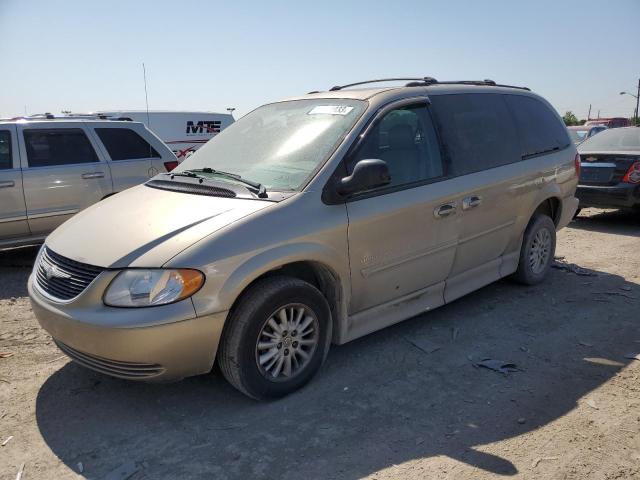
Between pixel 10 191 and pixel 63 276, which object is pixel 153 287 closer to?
pixel 63 276

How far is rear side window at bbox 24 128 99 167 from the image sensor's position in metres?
6.83

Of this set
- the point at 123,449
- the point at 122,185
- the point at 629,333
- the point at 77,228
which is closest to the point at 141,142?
the point at 122,185

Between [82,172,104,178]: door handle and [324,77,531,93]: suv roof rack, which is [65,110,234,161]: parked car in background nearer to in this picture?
[82,172,104,178]: door handle

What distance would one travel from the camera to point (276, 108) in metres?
4.49

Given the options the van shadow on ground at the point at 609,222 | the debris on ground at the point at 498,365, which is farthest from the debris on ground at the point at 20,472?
the van shadow on ground at the point at 609,222

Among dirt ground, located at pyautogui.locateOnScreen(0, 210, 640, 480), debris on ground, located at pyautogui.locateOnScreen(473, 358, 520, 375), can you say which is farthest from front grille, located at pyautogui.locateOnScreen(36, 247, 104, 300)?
debris on ground, located at pyautogui.locateOnScreen(473, 358, 520, 375)

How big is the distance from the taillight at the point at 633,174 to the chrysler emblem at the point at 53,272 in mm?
8128

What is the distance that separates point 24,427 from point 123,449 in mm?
692

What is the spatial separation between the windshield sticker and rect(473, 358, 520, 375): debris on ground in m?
2.04

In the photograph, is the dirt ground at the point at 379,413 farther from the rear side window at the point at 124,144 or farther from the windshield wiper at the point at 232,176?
the rear side window at the point at 124,144

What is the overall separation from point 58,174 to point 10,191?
589mm

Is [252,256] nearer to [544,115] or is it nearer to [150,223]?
[150,223]

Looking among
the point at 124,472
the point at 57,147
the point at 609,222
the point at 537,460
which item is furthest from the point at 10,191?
the point at 609,222

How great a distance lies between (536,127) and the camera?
5.39 m
